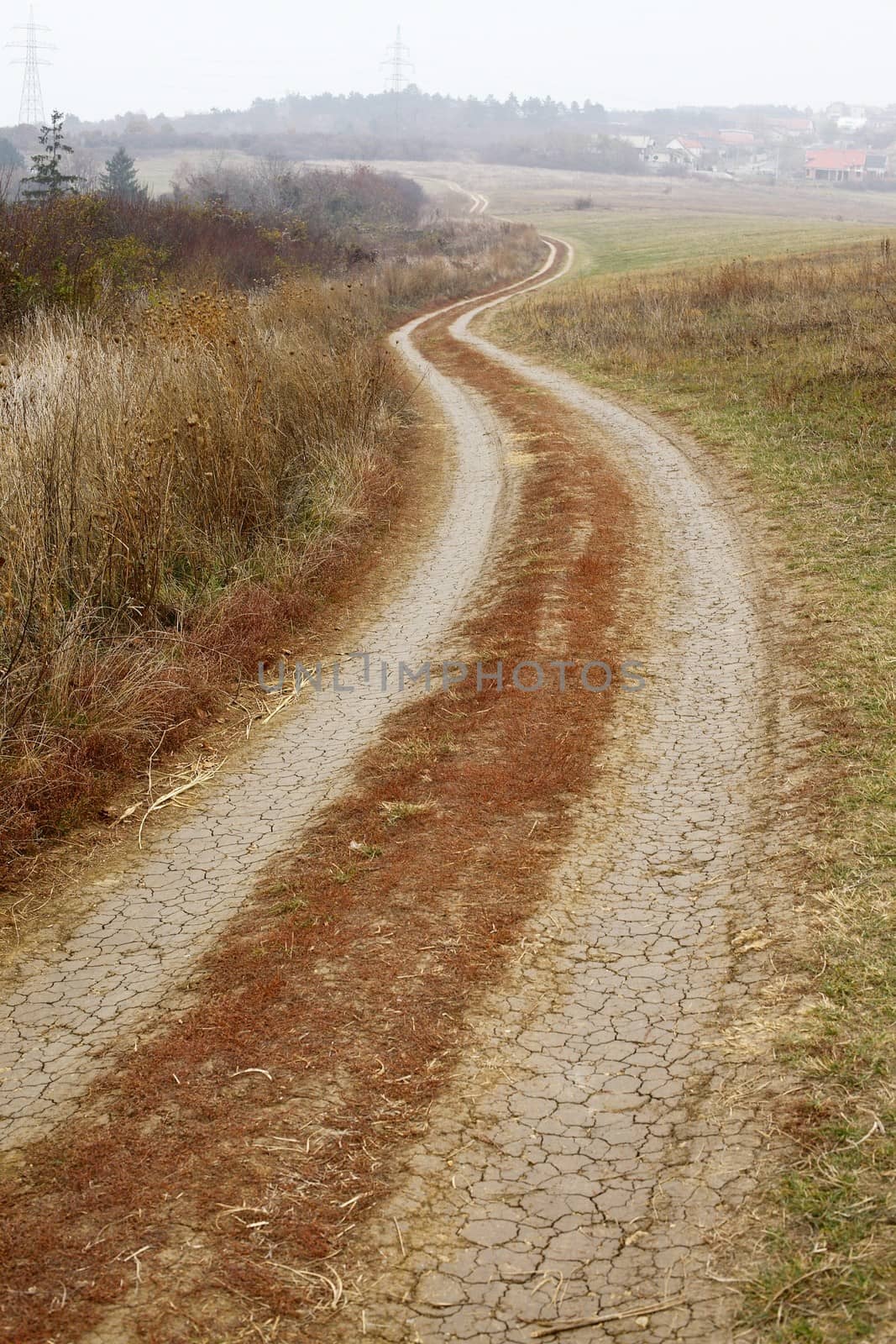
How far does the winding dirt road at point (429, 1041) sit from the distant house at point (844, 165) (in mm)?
140485

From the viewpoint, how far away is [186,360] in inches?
384

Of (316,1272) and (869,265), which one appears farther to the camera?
(869,265)

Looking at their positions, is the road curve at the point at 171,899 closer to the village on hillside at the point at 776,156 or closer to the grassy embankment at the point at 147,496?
the grassy embankment at the point at 147,496

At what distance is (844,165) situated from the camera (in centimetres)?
13850

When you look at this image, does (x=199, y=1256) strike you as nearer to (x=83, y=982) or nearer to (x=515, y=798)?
(x=83, y=982)

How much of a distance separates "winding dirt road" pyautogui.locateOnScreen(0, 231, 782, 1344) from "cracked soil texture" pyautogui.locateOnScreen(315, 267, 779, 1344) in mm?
11

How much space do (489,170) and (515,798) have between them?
123 meters

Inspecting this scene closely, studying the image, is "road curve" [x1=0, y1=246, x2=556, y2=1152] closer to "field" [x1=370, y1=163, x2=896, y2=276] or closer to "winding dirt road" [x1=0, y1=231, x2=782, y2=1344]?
"winding dirt road" [x1=0, y1=231, x2=782, y2=1344]

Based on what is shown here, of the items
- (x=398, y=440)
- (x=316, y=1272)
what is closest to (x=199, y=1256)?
(x=316, y=1272)

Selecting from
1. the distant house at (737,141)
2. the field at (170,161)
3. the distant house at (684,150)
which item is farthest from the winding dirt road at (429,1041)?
the distant house at (737,141)

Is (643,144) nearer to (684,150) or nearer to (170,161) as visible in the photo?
(684,150)

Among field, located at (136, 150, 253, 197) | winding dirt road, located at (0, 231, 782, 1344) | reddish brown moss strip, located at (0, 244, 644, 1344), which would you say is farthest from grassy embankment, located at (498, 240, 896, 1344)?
field, located at (136, 150, 253, 197)

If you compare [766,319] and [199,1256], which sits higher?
[766,319]

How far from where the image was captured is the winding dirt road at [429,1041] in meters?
2.98
